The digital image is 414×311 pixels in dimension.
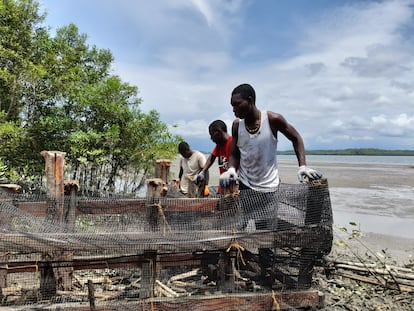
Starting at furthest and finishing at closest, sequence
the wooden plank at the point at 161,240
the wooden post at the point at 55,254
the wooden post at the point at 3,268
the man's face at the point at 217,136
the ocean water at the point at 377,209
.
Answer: the ocean water at the point at 377,209 → the man's face at the point at 217,136 → the wooden post at the point at 55,254 → the wooden post at the point at 3,268 → the wooden plank at the point at 161,240

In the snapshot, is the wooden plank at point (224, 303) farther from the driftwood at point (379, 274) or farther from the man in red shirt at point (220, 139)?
the man in red shirt at point (220, 139)

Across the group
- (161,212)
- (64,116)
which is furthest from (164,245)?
(64,116)

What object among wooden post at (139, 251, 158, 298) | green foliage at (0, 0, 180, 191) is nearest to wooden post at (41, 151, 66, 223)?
wooden post at (139, 251, 158, 298)

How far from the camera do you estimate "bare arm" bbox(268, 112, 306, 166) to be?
14.0ft

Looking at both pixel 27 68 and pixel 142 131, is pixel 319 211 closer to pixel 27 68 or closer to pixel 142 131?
pixel 142 131

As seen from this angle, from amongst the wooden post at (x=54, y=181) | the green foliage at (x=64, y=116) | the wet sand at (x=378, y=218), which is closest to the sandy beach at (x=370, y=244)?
the wet sand at (x=378, y=218)

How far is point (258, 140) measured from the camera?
4242 mm

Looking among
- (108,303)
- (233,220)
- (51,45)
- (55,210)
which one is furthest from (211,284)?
(51,45)

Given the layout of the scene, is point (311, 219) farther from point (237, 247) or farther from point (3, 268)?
point (3, 268)

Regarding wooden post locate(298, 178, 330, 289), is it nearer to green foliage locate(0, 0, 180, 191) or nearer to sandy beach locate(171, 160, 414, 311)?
sandy beach locate(171, 160, 414, 311)

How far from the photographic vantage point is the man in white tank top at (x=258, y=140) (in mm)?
4234

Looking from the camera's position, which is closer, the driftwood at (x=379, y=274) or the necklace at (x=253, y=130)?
the necklace at (x=253, y=130)

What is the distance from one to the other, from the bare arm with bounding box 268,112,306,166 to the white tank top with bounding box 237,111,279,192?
79 millimetres

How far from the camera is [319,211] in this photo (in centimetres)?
405
